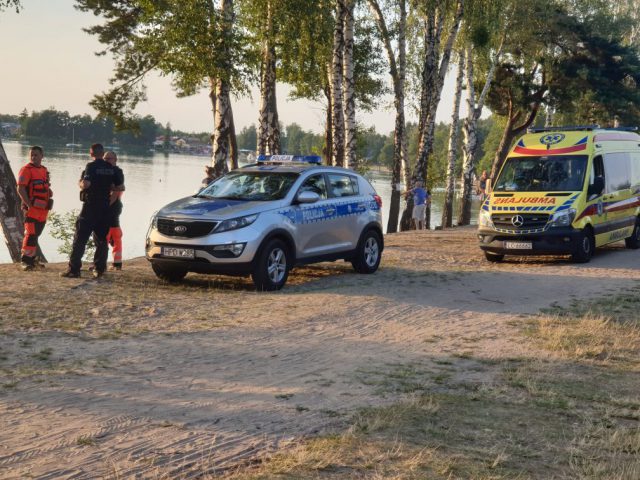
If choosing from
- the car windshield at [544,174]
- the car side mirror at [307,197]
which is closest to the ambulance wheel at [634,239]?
the car windshield at [544,174]

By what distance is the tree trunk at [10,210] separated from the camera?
16.0 meters

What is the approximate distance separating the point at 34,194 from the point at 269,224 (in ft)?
12.0

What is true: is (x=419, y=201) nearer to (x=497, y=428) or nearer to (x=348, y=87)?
(x=348, y=87)

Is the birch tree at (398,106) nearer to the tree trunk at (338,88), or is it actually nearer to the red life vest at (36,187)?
the tree trunk at (338,88)

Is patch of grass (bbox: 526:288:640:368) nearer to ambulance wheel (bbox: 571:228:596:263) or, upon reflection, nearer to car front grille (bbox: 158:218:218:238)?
ambulance wheel (bbox: 571:228:596:263)

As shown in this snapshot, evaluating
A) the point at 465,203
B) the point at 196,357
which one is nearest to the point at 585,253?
the point at 196,357

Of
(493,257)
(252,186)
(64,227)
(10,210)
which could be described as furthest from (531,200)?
(64,227)

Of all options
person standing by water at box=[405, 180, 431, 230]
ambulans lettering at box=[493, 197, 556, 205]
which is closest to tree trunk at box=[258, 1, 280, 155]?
person standing by water at box=[405, 180, 431, 230]

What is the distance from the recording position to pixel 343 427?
5.73 m

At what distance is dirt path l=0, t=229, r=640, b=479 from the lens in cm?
524

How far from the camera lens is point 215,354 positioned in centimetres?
785

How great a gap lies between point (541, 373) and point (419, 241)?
13695 mm

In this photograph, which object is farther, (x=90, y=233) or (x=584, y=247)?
(x=584, y=247)

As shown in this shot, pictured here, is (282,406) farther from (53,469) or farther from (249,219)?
(249,219)
